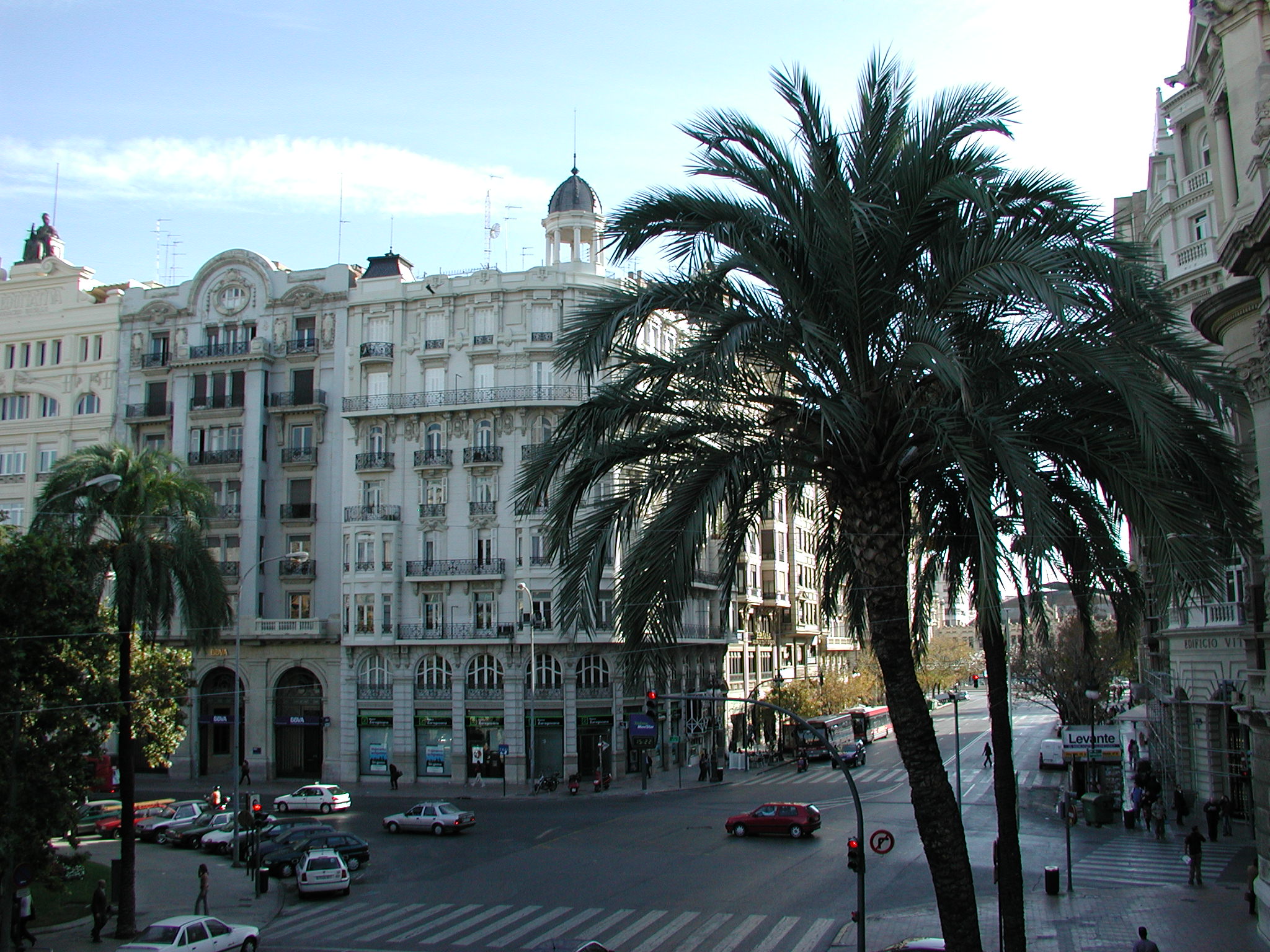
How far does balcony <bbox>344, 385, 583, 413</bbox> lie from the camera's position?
5372 cm

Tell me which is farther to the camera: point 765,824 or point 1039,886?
point 765,824

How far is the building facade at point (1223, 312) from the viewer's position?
17969 millimetres

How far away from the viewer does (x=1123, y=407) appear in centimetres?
1187

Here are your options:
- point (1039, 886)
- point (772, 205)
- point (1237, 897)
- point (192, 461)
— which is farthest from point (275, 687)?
point (772, 205)

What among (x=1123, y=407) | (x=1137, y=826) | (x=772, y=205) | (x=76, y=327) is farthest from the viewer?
(x=76, y=327)

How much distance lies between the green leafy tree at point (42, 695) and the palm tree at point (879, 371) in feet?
47.1

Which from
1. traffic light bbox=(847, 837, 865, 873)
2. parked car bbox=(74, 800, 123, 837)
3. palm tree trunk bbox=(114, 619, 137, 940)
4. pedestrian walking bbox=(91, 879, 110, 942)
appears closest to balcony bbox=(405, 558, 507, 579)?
parked car bbox=(74, 800, 123, 837)

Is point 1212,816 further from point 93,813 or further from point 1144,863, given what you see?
point 93,813

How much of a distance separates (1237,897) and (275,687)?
151 feet

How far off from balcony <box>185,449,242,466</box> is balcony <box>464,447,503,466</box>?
45.2 ft

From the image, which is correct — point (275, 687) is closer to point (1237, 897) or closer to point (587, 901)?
point (587, 901)

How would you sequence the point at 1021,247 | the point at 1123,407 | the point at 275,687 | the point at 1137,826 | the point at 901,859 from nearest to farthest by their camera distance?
the point at 1021,247 < the point at 1123,407 < the point at 901,859 < the point at 1137,826 < the point at 275,687

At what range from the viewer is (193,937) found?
70.9 feet

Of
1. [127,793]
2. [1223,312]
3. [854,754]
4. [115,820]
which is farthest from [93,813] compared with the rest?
[1223,312]
